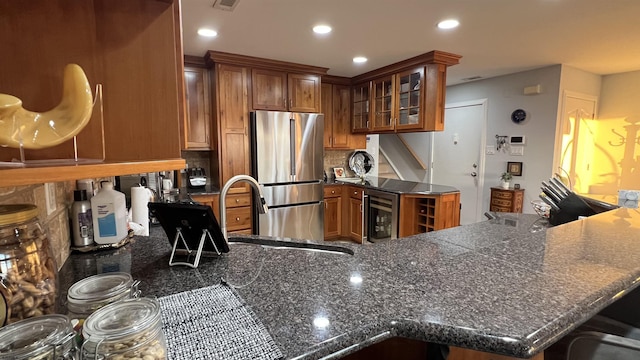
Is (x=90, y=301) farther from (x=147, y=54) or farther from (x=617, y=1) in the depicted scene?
(x=617, y=1)

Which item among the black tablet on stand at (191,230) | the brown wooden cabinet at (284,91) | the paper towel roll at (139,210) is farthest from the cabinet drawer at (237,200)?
the black tablet on stand at (191,230)

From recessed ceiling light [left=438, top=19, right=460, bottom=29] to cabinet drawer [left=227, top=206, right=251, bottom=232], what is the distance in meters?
2.62

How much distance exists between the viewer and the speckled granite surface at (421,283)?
2.35 feet

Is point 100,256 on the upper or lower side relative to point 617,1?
lower

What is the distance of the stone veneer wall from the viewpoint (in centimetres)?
77

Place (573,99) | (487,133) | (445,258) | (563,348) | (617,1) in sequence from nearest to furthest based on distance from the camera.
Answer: (445,258) → (563,348) → (617,1) → (573,99) → (487,133)

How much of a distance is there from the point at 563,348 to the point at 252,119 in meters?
3.15

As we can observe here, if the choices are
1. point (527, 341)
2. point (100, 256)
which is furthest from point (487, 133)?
point (100, 256)

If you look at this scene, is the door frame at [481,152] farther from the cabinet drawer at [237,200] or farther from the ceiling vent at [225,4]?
the ceiling vent at [225,4]

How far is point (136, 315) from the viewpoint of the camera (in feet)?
1.78

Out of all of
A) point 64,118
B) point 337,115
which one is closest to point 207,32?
point 337,115

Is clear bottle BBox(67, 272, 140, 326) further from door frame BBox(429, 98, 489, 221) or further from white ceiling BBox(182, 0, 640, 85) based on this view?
door frame BBox(429, 98, 489, 221)

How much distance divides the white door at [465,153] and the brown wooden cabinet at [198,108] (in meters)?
3.83

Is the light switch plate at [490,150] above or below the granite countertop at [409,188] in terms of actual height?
above
